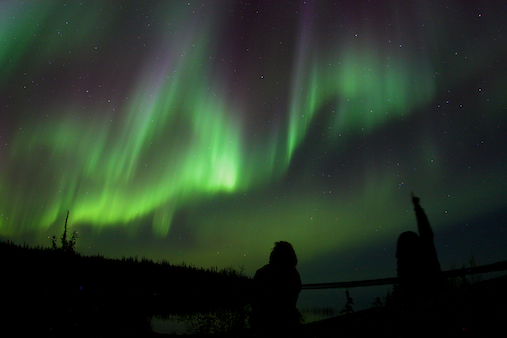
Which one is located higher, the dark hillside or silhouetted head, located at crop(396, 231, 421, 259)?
silhouetted head, located at crop(396, 231, 421, 259)

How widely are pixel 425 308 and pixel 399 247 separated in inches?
89.8

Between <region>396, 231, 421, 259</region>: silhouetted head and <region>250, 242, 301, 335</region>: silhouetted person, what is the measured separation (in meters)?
1.33

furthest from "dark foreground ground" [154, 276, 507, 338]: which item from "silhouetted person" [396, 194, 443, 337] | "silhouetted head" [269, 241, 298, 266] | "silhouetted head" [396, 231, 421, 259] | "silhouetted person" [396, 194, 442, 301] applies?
"silhouetted head" [269, 241, 298, 266]

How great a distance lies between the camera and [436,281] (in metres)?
3.29

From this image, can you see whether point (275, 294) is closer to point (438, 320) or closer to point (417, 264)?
point (417, 264)

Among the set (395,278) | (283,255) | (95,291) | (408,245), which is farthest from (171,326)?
(408,245)

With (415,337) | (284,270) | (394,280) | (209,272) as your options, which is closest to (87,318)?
(284,270)

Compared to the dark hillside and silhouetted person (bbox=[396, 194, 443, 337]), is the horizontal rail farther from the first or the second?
the dark hillside

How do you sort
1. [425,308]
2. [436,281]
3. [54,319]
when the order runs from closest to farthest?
1. [425,308]
2. [436,281]
3. [54,319]

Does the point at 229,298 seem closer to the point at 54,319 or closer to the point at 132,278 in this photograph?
the point at 54,319

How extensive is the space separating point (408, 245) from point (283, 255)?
155cm

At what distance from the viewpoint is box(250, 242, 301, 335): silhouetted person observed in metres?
3.79

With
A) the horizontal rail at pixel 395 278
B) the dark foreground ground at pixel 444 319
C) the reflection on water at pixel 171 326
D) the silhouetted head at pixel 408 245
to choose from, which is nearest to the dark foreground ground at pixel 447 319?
the dark foreground ground at pixel 444 319

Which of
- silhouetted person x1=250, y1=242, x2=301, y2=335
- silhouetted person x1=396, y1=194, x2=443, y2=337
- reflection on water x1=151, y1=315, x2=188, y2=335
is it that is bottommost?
reflection on water x1=151, y1=315, x2=188, y2=335
